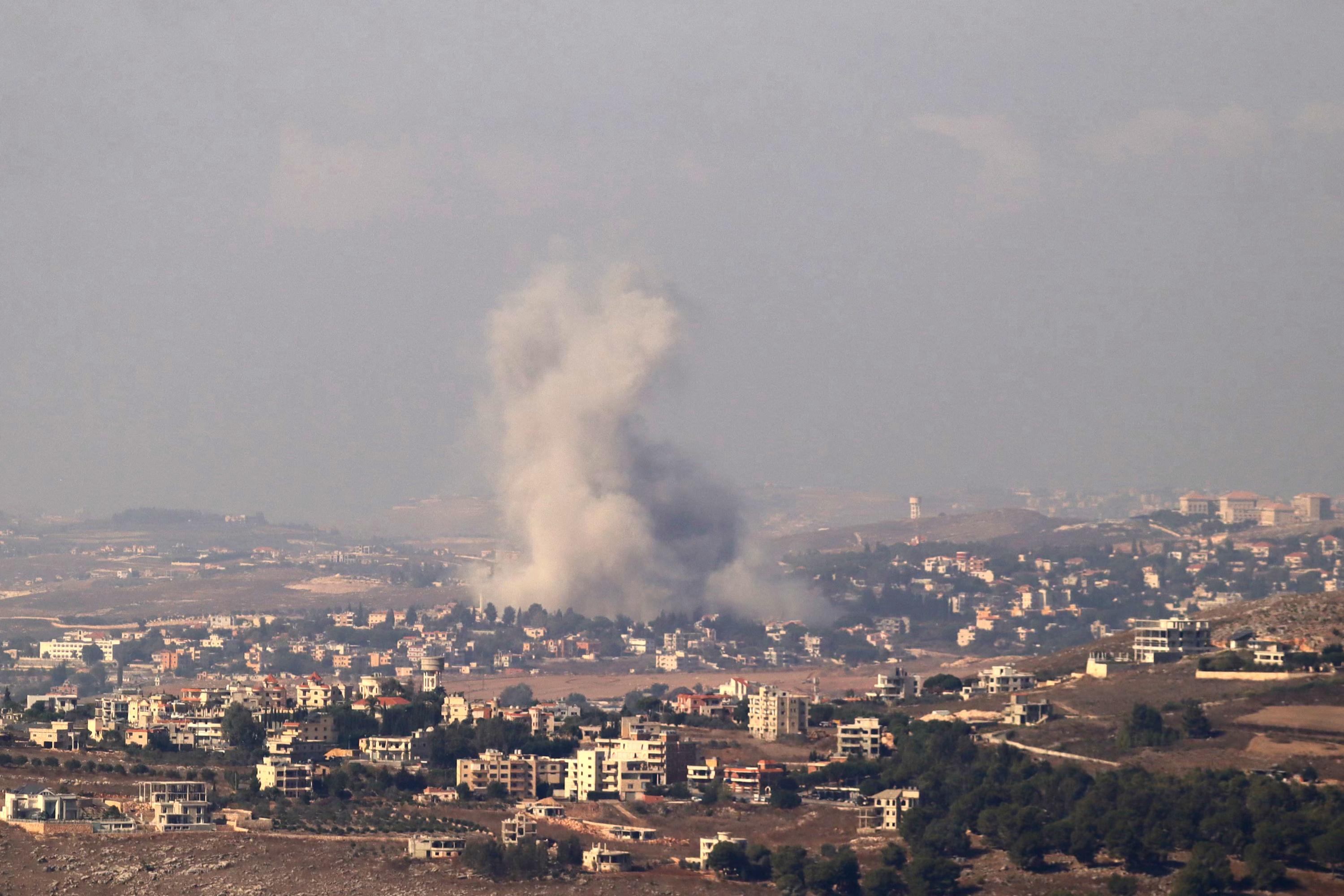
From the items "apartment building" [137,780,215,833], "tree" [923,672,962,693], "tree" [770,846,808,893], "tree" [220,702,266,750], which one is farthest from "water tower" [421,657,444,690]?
"tree" [770,846,808,893]

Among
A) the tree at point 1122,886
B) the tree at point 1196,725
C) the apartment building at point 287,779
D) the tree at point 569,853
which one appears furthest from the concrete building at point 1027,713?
the apartment building at point 287,779

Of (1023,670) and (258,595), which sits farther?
(258,595)

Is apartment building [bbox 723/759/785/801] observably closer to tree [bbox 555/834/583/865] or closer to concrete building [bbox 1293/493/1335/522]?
tree [bbox 555/834/583/865]

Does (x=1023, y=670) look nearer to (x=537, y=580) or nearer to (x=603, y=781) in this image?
(x=603, y=781)

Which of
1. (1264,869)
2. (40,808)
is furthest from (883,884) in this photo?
(40,808)

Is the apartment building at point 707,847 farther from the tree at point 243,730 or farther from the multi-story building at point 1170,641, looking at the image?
the multi-story building at point 1170,641

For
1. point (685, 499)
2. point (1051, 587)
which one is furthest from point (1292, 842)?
point (1051, 587)
